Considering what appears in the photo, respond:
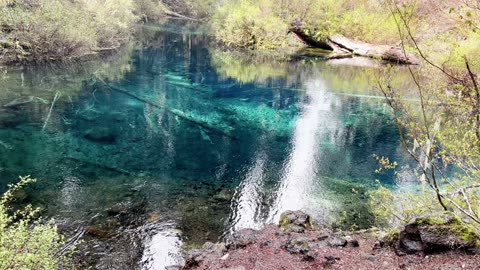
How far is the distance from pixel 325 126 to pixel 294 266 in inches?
490

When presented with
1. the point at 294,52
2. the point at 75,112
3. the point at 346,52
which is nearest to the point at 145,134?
the point at 75,112

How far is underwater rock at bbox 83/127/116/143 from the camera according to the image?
595 inches

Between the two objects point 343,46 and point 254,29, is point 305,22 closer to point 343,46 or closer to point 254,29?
point 343,46

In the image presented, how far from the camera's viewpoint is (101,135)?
15.6 metres

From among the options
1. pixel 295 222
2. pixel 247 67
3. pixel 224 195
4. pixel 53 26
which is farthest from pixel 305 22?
pixel 295 222

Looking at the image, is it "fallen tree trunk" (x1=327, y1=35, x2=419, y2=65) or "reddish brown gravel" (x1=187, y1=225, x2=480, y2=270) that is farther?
"fallen tree trunk" (x1=327, y1=35, x2=419, y2=65)

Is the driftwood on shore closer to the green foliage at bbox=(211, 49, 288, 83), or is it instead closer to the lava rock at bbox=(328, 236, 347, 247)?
the green foliage at bbox=(211, 49, 288, 83)

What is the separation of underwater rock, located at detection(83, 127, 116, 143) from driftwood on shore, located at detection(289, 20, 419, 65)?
31417 millimetres

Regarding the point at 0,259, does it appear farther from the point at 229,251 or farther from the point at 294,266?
Result: the point at 294,266

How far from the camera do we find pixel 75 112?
18.1 m

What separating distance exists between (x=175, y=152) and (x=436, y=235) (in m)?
10.3

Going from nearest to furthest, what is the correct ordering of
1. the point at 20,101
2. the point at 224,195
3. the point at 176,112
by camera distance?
1. the point at 224,195
2. the point at 20,101
3. the point at 176,112

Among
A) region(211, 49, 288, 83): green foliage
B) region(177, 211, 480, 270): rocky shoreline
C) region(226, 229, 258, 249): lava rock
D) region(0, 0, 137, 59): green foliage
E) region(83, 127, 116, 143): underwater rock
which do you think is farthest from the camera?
region(211, 49, 288, 83): green foliage

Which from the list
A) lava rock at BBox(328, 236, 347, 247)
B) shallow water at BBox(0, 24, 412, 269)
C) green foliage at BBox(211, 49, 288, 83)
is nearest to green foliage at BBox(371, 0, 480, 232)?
lava rock at BBox(328, 236, 347, 247)
